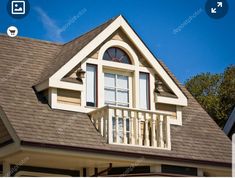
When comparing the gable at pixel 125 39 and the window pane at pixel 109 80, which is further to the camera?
the gable at pixel 125 39

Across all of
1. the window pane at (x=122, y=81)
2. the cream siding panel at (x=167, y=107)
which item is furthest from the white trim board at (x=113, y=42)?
the window pane at (x=122, y=81)

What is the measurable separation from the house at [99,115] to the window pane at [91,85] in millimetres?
28

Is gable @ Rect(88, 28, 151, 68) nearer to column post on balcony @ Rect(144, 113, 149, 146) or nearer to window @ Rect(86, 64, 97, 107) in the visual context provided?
window @ Rect(86, 64, 97, 107)

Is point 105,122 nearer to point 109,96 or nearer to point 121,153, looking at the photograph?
point 121,153

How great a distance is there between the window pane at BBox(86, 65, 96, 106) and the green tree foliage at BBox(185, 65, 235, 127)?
21.6 metres

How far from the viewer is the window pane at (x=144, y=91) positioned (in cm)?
1994

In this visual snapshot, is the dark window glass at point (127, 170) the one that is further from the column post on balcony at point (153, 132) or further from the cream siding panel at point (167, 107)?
the cream siding panel at point (167, 107)

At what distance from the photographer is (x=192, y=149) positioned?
19.6m

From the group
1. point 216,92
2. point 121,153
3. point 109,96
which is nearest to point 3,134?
point 121,153

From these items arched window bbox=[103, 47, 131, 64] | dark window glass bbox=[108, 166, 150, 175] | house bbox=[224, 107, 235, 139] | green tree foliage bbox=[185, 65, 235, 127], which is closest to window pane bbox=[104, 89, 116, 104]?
arched window bbox=[103, 47, 131, 64]

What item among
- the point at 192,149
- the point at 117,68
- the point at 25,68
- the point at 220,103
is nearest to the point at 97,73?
the point at 117,68

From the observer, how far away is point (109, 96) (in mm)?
19594

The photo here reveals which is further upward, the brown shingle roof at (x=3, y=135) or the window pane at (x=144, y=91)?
the window pane at (x=144, y=91)

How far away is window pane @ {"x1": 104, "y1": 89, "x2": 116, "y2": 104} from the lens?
19.5 meters
